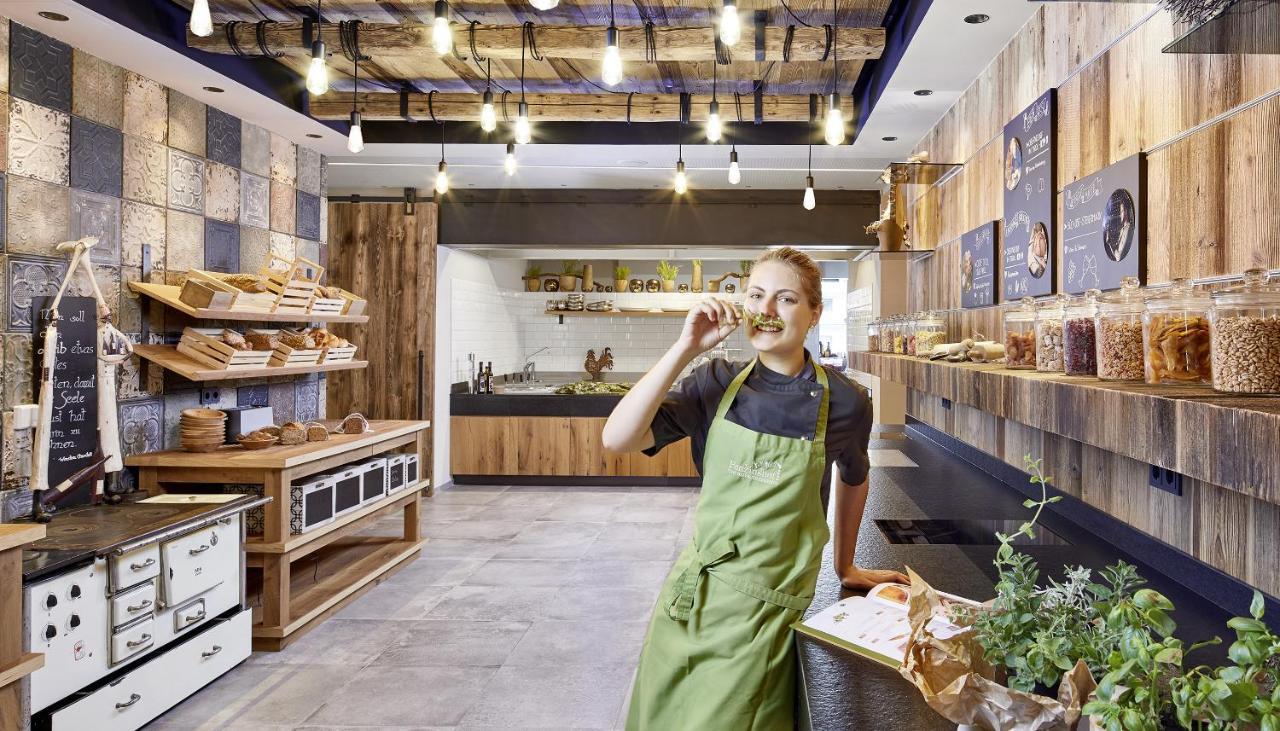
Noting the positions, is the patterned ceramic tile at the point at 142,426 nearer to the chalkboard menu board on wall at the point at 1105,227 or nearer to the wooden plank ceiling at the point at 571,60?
the wooden plank ceiling at the point at 571,60

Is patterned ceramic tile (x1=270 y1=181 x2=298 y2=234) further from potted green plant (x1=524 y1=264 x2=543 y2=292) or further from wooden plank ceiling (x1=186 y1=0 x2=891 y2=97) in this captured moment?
potted green plant (x1=524 y1=264 x2=543 y2=292)

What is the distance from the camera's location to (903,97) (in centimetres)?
437

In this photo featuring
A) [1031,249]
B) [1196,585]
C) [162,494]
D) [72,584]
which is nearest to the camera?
[1196,585]

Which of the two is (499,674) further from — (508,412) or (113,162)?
(508,412)

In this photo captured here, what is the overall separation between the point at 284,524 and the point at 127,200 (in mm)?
1834

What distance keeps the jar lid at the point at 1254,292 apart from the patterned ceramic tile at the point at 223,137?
511 centimetres

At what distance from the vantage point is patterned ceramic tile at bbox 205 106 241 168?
4930mm

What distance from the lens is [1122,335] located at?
1.64 metres

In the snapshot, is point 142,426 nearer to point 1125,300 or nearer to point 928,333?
point 928,333

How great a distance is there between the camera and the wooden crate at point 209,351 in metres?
4.37

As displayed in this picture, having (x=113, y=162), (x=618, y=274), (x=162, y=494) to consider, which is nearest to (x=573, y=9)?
(x=113, y=162)

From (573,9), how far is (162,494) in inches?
124

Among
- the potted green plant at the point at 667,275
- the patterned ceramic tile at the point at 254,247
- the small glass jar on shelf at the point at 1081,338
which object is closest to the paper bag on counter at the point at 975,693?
the small glass jar on shelf at the point at 1081,338

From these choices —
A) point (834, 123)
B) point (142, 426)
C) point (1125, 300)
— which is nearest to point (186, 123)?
point (142, 426)
